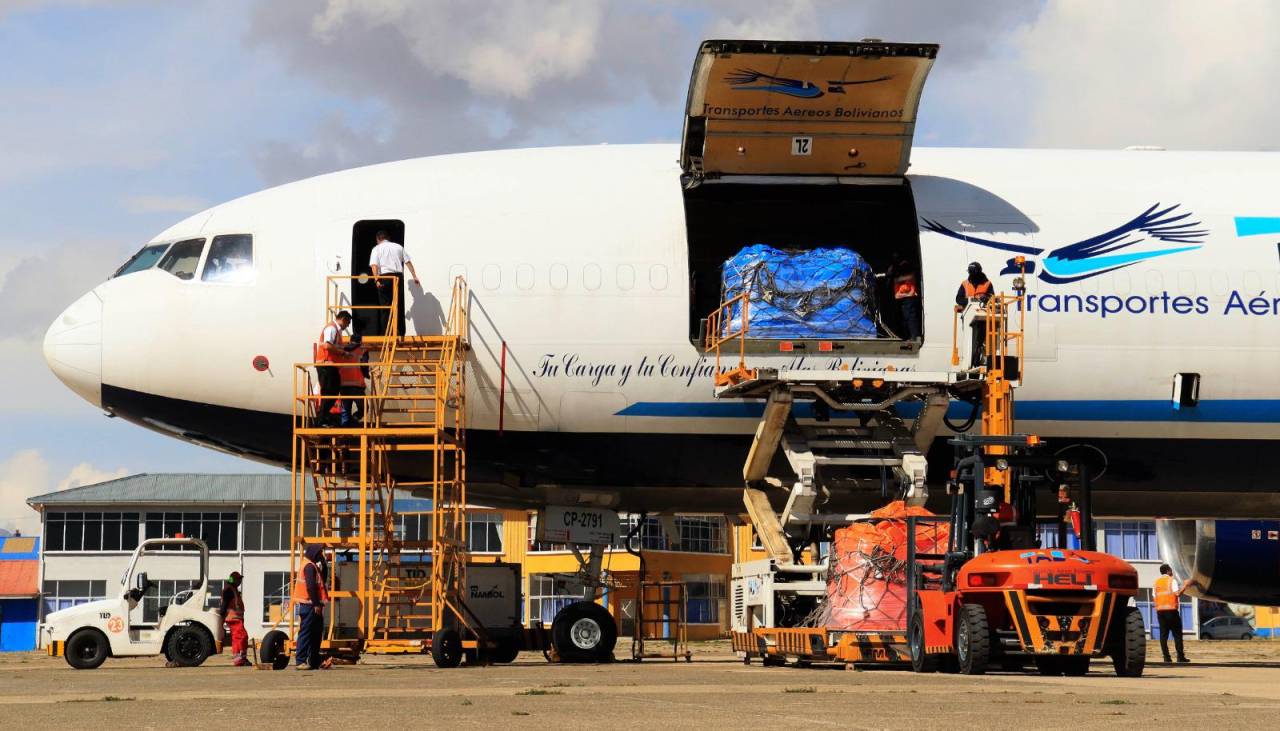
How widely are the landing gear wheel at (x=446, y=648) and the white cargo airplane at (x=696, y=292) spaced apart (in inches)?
134

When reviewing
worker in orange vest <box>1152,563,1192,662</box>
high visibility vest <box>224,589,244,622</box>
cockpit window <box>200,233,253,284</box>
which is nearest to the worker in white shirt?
cockpit window <box>200,233,253,284</box>

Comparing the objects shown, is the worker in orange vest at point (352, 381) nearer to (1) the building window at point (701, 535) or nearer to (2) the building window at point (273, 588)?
(1) the building window at point (701, 535)

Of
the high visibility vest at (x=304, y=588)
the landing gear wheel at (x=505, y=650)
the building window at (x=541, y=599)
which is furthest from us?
the building window at (x=541, y=599)

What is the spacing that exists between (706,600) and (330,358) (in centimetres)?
5753

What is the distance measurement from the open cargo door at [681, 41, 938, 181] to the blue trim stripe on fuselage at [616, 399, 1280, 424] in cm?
357

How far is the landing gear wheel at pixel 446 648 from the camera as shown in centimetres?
2108

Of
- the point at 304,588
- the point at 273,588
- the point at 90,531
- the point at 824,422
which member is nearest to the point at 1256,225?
the point at 824,422

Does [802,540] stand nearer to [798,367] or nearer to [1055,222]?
[798,367]

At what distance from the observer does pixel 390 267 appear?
74.8ft

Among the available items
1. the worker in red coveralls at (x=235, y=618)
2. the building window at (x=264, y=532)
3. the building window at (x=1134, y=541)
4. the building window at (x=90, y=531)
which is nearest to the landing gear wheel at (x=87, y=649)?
the worker in red coveralls at (x=235, y=618)

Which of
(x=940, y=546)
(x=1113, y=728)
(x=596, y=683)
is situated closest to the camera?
(x=1113, y=728)

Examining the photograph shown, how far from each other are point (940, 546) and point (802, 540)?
2847 mm

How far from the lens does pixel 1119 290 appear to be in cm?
2331

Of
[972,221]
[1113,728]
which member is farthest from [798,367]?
[1113,728]
